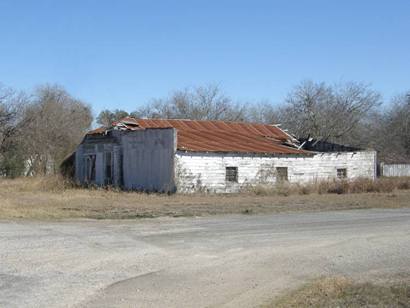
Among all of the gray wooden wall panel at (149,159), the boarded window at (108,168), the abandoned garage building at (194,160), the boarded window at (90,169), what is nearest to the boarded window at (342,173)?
the abandoned garage building at (194,160)

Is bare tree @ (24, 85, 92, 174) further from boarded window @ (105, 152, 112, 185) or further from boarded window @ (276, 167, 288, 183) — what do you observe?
boarded window @ (276, 167, 288, 183)

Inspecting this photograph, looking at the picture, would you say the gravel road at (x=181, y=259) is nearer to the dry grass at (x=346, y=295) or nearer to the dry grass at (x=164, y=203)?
the dry grass at (x=346, y=295)

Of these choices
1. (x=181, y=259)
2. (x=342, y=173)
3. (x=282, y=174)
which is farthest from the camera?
(x=342, y=173)

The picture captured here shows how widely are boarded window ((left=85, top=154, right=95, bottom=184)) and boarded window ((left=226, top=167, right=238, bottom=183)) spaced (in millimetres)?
11038

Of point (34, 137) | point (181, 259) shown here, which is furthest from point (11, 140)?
point (181, 259)

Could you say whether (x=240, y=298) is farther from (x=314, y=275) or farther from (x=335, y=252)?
(x=335, y=252)

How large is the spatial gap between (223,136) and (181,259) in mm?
31474

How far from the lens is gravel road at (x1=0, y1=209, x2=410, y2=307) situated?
8902 millimetres

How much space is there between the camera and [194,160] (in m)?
36.6

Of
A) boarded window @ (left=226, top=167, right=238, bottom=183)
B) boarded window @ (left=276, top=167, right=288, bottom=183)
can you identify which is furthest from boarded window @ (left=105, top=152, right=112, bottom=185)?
boarded window @ (left=276, top=167, right=288, bottom=183)

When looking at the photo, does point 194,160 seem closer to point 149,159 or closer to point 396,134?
point 149,159

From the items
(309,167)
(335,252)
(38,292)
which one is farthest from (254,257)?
(309,167)

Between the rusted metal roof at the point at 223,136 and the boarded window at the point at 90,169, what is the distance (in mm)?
1972

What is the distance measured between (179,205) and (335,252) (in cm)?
1478
